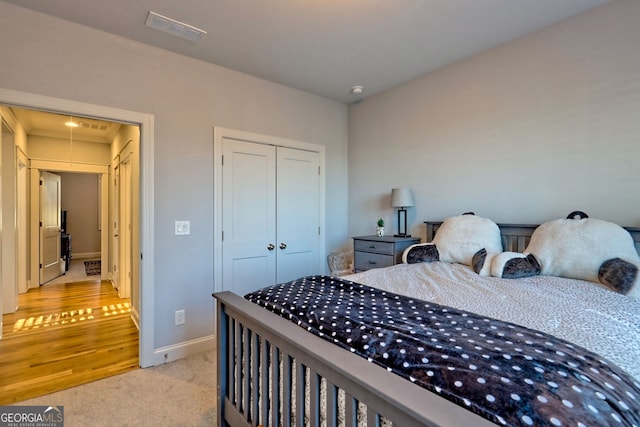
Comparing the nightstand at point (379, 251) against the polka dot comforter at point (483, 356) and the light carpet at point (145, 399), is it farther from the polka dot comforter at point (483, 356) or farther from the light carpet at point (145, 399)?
the light carpet at point (145, 399)

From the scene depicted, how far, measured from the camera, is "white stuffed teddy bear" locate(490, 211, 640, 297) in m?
1.64

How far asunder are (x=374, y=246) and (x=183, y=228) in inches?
70.1

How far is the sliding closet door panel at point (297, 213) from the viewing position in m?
3.42

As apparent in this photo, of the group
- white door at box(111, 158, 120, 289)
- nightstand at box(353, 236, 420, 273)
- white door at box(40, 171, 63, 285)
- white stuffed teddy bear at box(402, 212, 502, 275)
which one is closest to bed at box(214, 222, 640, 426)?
white stuffed teddy bear at box(402, 212, 502, 275)

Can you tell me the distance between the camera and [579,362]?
33.3 inches

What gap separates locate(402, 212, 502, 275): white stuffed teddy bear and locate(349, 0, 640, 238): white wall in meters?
0.28

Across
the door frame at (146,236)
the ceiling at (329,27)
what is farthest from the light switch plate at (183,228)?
the ceiling at (329,27)

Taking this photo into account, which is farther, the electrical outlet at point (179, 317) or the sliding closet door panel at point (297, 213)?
the sliding closet door panel at point (297, 213)

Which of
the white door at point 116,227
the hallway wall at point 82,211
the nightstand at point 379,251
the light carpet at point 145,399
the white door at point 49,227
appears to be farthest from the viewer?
the hallway wall at point 82,211

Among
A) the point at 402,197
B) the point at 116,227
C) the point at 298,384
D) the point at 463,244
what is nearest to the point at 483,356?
the point at 298,384

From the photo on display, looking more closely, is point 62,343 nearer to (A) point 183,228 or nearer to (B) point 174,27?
(A) point 183,228

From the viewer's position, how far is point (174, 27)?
230 centimetres

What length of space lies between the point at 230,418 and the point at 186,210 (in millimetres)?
1755

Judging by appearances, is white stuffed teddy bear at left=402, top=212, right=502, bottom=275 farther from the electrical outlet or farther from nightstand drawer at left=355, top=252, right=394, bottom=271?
the electrical outlet
